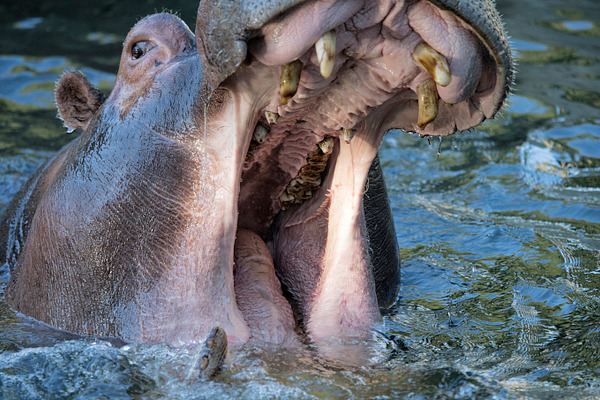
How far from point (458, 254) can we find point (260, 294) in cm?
199

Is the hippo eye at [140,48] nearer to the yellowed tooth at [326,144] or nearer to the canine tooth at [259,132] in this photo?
the canine tooth at [259,132]

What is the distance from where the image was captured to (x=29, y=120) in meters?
7.78

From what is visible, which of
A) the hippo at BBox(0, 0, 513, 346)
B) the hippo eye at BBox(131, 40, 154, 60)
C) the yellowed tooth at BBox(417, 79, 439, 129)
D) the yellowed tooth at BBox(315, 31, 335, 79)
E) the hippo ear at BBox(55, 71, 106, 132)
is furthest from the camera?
the hippo ear at BBox(55, 71, 106, 132)

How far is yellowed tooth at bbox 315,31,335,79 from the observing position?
2.44 m

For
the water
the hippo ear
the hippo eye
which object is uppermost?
the hippo eye

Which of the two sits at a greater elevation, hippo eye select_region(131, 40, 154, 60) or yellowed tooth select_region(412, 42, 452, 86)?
hippo eye select_region(131, 40, 154, 60)

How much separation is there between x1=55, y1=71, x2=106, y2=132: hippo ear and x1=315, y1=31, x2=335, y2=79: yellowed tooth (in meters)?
1.81

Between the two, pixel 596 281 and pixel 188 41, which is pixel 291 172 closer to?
pixel 188 41

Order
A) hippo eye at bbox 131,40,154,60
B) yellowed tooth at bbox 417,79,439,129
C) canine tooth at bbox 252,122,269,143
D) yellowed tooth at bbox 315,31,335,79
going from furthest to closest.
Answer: hippo eye at bbox 131,40,154,60 → canine tooth at bbox 252,122,269,143 → yellowed tooth at bbox 417,79,439,129 → yellowed tooth at bbox 315,31,335,79

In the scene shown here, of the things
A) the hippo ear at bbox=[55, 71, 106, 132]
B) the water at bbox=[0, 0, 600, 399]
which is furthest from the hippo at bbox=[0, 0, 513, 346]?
the hippo ear at bbox=[55, 71, 106, 132]

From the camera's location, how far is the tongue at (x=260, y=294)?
3.09 meters

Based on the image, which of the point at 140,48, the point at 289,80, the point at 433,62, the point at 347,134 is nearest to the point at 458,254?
the point at 347,134

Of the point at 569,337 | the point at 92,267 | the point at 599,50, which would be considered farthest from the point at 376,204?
the point at 599,50

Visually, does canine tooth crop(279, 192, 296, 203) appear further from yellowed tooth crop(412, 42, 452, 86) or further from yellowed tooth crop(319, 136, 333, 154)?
yellowed tooth crop(412, 42, 452, 86)
